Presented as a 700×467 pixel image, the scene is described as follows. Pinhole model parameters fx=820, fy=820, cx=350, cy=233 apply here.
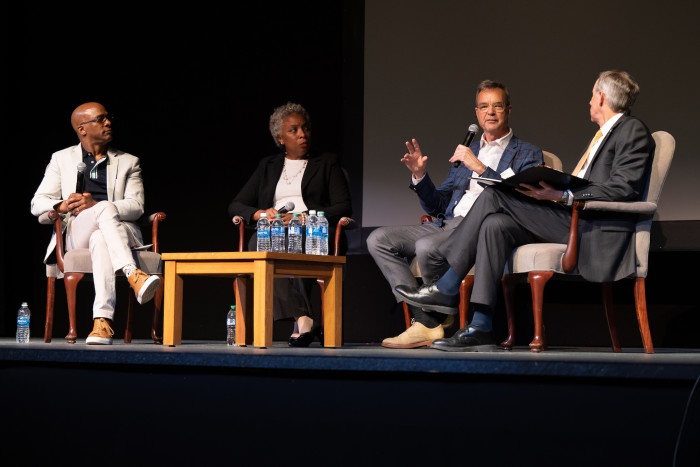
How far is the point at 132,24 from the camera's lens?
541cm

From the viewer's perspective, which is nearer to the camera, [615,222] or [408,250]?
[615,222]

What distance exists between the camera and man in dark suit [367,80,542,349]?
3.48 m

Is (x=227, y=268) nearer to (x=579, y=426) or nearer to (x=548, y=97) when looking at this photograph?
(x=579, y=426)

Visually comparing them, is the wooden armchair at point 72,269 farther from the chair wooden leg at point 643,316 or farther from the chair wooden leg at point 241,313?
the chair wooden leg at point 643,316

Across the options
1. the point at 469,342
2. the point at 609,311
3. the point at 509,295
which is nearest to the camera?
the point at 469,342

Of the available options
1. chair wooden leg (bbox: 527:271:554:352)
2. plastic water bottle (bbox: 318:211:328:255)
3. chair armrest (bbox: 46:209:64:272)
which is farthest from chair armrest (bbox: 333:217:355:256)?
chair armrest (bbox: 46:209:64:272)

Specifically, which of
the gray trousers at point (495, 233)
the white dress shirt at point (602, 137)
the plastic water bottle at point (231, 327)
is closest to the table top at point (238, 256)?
the gray trousers at point (495, 233)

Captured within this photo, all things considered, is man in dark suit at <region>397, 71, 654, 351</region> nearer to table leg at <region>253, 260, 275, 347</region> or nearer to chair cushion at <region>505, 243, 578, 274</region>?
chair cushion at <region>505, 243, 578, 274</region>

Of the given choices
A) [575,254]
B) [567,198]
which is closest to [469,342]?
[575,254]

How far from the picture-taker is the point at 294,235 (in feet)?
12.4

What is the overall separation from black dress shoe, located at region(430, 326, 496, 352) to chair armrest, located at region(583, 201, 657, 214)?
630mm

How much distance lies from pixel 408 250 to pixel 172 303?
105 cm

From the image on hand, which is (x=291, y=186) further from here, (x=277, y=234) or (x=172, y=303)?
(x=172, y=303)

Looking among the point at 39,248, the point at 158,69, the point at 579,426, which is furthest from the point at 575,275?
the point at 39,248
